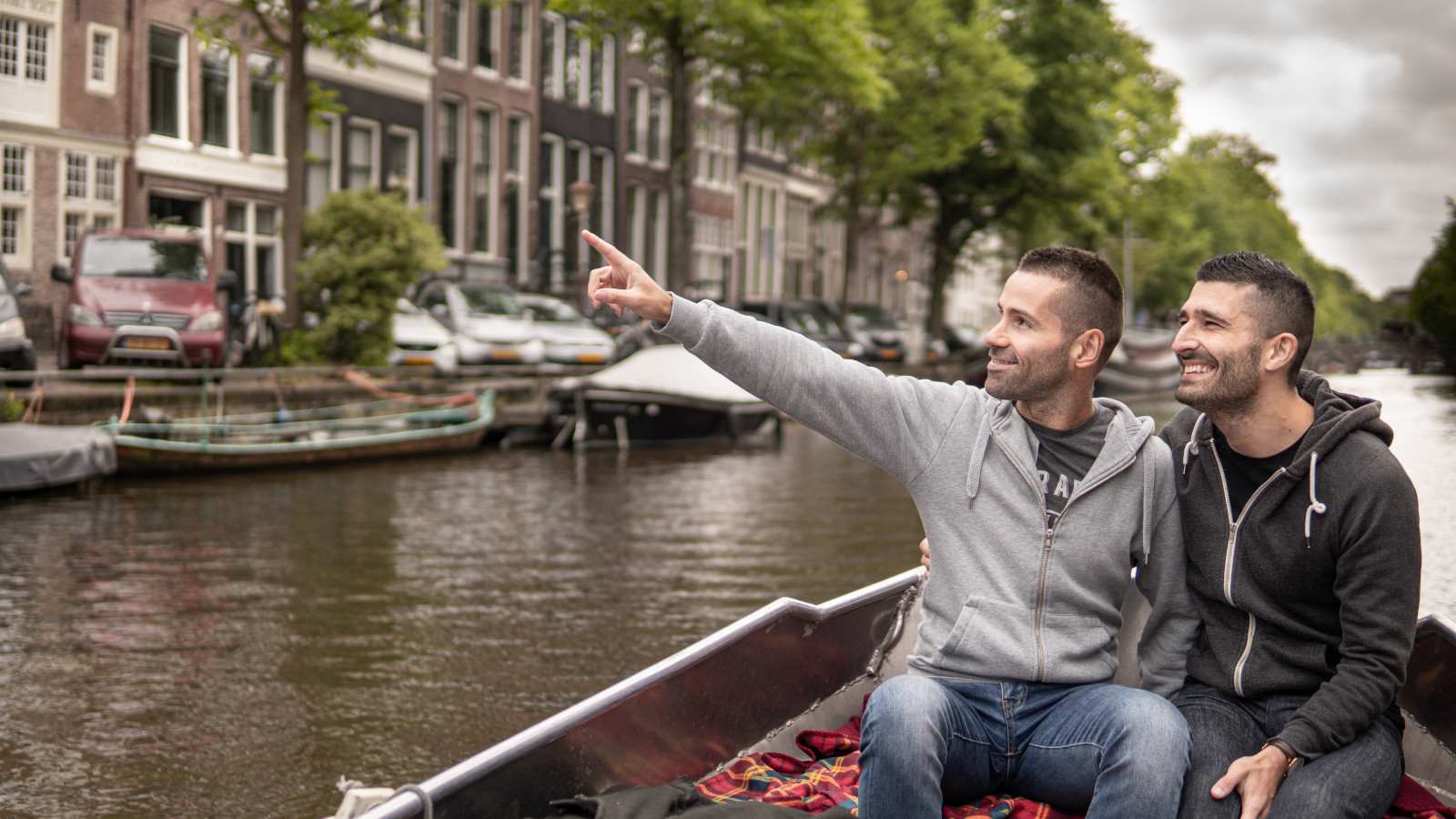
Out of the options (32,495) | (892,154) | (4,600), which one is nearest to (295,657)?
(4,600)

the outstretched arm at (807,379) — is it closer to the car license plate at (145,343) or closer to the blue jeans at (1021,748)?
the blue jeans at (1021,748)

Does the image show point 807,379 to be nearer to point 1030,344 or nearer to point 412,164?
point 1030,344

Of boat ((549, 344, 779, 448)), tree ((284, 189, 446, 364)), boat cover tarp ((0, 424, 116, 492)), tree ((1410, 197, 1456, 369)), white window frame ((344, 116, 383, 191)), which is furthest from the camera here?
tree ((1410, 197, 1456, 369))

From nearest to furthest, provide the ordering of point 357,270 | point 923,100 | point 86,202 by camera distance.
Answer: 1. point 357,270
2. point 86,202
3. point 923,100

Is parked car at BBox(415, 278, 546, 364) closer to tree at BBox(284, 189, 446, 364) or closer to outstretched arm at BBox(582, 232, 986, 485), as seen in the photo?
tree at BBox(284, 189, 446, 364)

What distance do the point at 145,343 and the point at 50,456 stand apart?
3872 mm

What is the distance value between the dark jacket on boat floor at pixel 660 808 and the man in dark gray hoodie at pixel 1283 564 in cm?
77

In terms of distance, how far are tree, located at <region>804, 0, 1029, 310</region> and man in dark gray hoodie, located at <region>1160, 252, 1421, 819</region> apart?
30.6 meters

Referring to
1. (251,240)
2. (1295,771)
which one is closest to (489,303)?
(251,240)

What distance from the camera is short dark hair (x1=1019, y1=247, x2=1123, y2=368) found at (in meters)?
3.30

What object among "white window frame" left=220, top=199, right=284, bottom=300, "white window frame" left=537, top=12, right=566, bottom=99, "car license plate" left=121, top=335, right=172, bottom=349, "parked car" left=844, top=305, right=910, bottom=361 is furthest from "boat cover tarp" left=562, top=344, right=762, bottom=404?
"white window frame" left=537, top=12, right=566, bottom=99

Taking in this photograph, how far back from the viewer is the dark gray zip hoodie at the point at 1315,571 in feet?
9.99

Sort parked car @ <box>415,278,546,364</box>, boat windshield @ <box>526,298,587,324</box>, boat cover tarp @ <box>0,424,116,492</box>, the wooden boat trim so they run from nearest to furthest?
1. the wooden boat trim
2. boat cover tarp @ <box>0,424,116,492</box>
3. parked car @ <box>415,278,546,364</box>
4. boat windshield @ <box>526,298,587,324</box>

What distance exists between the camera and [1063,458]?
10.9ft
